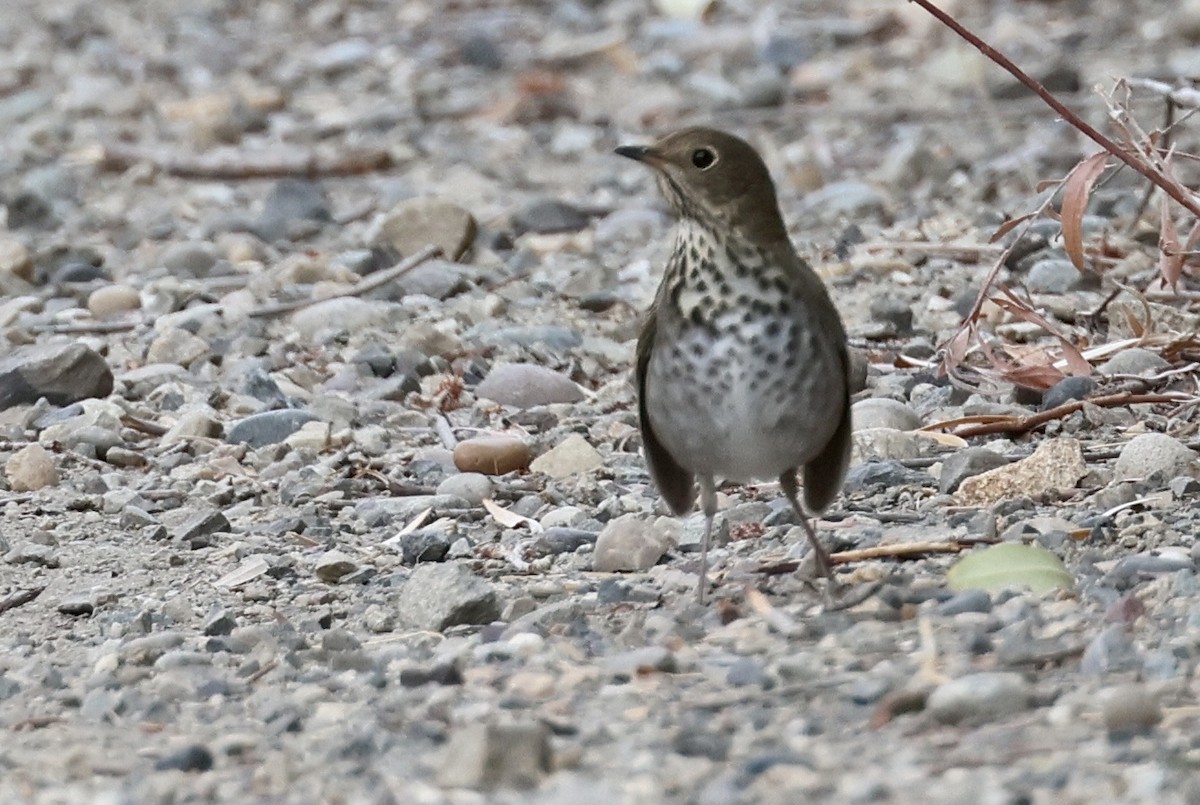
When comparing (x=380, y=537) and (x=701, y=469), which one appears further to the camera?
(x=380, y=537)

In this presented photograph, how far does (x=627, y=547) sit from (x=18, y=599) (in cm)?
144

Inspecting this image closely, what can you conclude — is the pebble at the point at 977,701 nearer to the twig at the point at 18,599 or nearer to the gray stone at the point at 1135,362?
the twig at the point at 18,599

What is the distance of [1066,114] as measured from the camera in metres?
4.85

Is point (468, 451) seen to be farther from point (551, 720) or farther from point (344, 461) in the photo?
point (551, 720)

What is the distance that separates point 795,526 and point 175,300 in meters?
3.53

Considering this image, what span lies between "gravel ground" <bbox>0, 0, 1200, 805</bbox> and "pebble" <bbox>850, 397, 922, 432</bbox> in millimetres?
13

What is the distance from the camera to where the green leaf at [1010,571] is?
4.23 meters

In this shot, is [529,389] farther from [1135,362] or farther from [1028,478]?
[1028,478]

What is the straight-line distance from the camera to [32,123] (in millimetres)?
11906

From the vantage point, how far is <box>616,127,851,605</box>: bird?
14.5 feet

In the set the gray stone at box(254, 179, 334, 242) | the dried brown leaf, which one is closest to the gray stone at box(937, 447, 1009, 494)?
the dried brown leaf

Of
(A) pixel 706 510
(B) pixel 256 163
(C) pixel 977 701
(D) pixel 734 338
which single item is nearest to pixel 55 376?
(A) pixel 706 510

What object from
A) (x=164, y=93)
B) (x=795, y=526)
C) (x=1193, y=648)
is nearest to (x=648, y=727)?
(x=1193, y=648)

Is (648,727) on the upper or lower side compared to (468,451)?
upper
